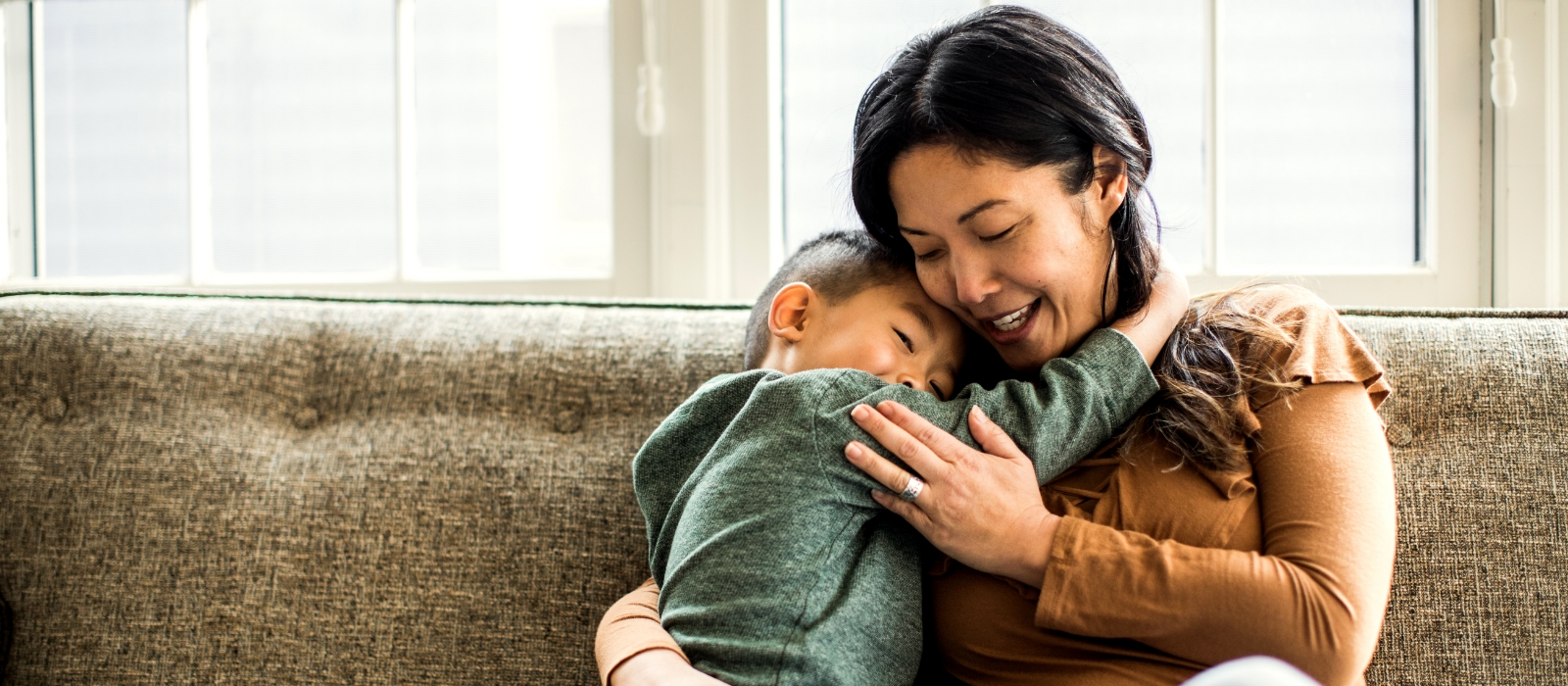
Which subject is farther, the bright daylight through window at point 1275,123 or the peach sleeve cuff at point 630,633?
the bright daylight through window at point 1275,123

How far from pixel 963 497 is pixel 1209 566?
0.71 feet

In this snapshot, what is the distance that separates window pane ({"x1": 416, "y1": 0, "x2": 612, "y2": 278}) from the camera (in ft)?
5.97

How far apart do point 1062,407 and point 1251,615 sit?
0.77ft

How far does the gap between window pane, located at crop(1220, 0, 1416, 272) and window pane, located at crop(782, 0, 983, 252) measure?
0.54 metres

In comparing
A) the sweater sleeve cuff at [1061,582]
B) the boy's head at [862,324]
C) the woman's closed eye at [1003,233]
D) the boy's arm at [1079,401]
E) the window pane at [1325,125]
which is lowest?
the sweater sleeve cuff at [1061,582]

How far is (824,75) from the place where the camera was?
1.76 metres

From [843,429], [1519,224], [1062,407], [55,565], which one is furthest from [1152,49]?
[55,565]

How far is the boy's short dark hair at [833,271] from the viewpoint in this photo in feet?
3.44

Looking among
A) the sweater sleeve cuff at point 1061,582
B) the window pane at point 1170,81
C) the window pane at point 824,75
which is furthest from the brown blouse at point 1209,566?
the window pane at point 824,75

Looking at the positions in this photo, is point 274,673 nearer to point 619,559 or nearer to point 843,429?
point 619,559

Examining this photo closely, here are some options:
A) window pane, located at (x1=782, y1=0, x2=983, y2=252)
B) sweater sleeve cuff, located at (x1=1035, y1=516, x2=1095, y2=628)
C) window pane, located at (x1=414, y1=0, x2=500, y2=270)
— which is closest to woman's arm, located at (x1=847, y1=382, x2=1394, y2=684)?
sweater sleeve cuff, located at (x1=1035, y1=516, x2=1095, y2=628)

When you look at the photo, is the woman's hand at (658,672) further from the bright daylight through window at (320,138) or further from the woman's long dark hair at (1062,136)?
the bright daylight through window at (320,138)

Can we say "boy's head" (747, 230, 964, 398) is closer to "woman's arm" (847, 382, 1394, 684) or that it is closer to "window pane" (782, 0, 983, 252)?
"woman's arm" (847, 382, 1394, 684)

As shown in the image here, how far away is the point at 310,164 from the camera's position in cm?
191
